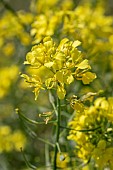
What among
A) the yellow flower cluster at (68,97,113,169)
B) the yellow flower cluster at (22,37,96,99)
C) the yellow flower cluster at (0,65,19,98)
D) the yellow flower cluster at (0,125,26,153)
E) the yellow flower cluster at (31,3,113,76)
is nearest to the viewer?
the yellow flower cluster at (22,37,96,99)

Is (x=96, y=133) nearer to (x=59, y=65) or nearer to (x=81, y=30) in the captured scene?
(x=59, y=65)

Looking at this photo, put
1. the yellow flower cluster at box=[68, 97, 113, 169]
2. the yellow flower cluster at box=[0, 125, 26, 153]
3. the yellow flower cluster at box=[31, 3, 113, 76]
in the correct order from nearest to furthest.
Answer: the yellow flower cluster at box=[68, 97, 113, 169]
the yellow flower cluster at box=[31, 3, 113, 76]
the yellow flower cluster at box=[0, 125, 26, 153]

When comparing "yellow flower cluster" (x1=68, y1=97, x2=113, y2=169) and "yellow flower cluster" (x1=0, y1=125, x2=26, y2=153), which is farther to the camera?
"yellow flower cluster" (x1=0, y1=125, x2=26, y2=153)

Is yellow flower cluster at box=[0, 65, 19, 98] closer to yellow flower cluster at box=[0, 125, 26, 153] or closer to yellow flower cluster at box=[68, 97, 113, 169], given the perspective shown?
yellow flower cluster at box=[0, 125, 26, 153]

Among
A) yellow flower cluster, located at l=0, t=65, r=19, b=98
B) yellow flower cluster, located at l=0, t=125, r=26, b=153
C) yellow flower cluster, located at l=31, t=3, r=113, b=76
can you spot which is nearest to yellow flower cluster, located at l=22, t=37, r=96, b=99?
yellow flower cluster, located at l=31, t=3, r=113, b=76

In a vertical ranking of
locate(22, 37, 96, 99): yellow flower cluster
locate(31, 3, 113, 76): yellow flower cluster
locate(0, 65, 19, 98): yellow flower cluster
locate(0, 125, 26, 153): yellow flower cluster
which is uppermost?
locate(31, 3, 113, 76): yellow flower cluster

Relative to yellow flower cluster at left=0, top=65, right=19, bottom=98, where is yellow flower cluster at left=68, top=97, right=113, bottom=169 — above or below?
below

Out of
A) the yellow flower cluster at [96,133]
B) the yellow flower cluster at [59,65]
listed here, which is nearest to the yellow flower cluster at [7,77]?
the yellow flower cluster at [96,133]

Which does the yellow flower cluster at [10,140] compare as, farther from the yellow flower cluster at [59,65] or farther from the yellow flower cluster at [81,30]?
the yellow flower cluster at [59,65]
